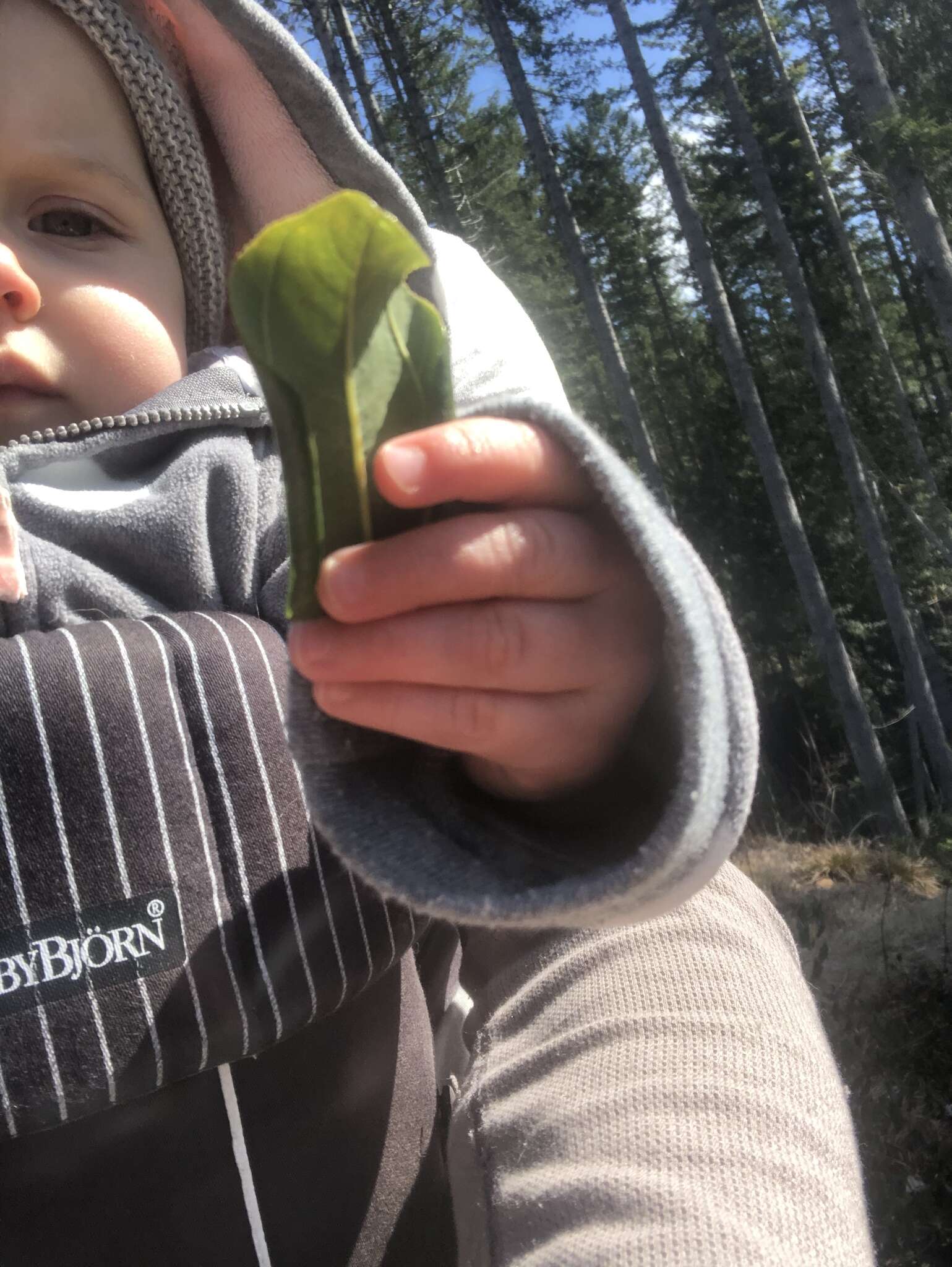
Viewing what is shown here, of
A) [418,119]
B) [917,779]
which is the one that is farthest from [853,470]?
[418,119]

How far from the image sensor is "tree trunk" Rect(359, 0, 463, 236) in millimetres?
11414

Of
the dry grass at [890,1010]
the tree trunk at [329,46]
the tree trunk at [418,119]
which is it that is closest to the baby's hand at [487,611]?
the dry grass at [890,1010]

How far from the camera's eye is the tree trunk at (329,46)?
9.95 m

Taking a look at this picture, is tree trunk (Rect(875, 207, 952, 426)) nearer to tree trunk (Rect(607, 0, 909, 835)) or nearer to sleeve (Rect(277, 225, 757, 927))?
tree trunk (Rect(607, 0, 909, 835))

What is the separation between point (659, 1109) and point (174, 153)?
1.37m

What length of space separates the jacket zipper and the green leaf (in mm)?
688

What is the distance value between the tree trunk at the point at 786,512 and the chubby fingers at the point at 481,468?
1152cm

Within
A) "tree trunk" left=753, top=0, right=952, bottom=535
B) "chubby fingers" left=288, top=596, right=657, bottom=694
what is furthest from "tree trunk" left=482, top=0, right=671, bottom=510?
"chubby fingers" left=288, top=596, right=657, bottom=694

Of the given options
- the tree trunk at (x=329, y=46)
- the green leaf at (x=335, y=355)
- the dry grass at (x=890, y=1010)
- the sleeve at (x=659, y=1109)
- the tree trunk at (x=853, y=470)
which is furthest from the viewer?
the tree trunk at (x=853, y=470)

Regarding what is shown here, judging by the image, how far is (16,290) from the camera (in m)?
1.02

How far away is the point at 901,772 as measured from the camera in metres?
16.3

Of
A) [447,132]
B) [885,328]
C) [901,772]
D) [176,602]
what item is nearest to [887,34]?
[447,132]

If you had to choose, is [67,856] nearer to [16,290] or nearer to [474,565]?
[474,565]

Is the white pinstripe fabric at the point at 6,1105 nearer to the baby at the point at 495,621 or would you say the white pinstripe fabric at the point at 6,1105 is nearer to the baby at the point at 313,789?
the baby at the point at 313,789
